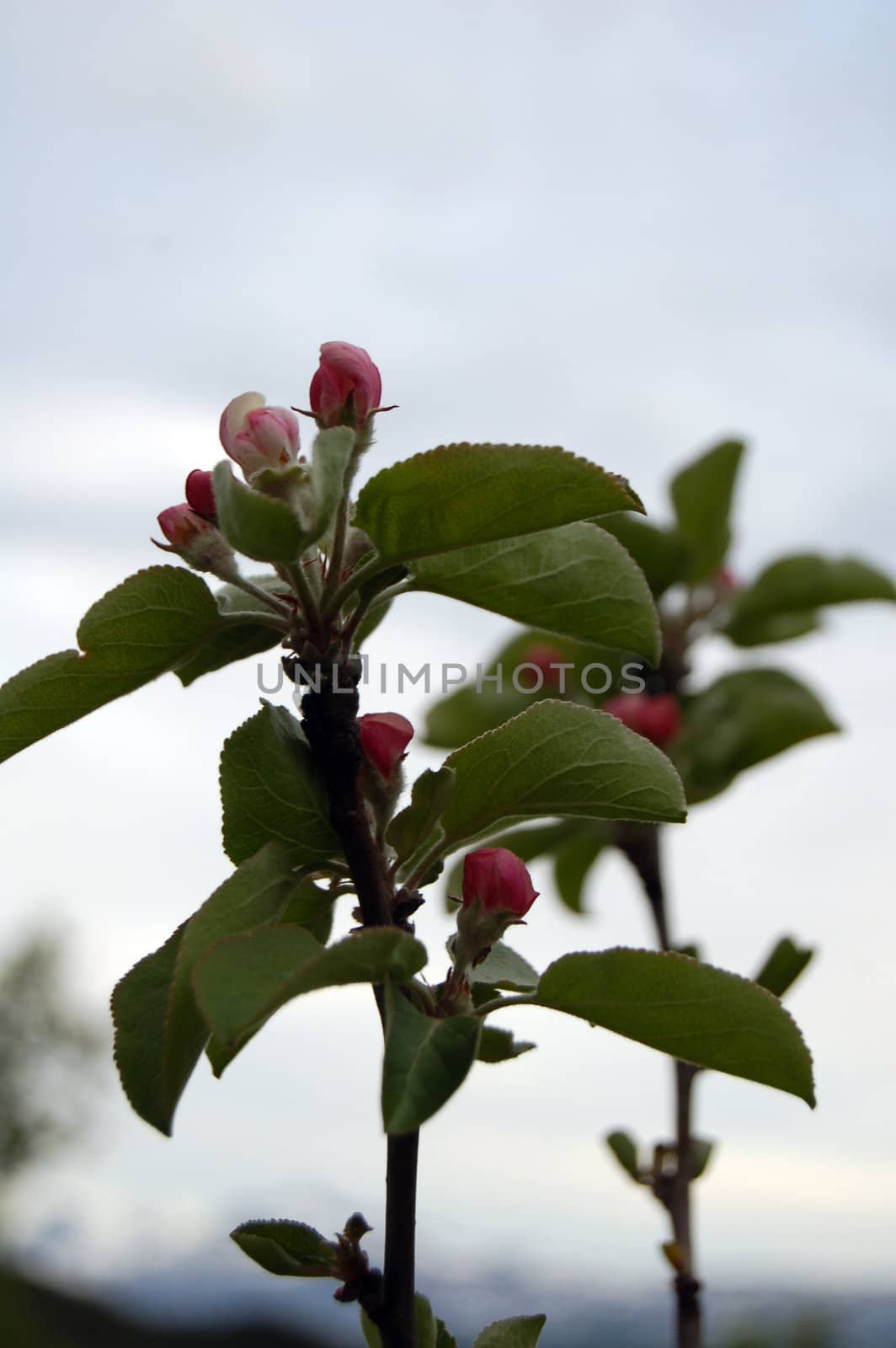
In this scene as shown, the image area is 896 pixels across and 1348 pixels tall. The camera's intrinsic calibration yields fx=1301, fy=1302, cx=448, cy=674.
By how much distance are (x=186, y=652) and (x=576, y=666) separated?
60.3 inches

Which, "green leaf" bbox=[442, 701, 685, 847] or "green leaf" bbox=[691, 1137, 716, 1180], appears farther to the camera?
"green leaf" bbox=[691, 1137, 716, 1180]

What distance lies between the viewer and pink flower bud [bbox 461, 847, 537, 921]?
818 millimetres

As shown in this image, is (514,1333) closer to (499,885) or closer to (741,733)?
(499,885)

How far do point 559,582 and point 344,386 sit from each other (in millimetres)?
189

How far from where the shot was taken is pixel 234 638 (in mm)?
872

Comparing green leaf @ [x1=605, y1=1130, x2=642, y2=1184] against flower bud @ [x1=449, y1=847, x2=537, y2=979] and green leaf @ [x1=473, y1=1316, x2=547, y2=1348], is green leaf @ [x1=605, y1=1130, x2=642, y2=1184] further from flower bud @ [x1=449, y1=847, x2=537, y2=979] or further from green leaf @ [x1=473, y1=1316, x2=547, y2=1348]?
flower bud @ [x1=449, y1=847, x2=537, y2=979]

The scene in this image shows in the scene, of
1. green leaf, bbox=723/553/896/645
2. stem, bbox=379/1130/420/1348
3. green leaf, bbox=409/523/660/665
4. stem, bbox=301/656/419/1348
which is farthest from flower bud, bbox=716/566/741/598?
stem, bbox=379/1130/420/1348

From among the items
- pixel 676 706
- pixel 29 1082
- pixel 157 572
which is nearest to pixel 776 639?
pixel 676 706

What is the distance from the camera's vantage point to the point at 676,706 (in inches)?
91.4

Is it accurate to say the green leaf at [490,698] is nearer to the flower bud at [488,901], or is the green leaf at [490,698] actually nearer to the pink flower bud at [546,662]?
the pink flower bud at [546,662]

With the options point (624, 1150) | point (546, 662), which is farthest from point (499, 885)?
point (546, 662)

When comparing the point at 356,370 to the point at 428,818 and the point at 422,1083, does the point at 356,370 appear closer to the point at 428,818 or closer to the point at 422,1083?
the point at 428,818

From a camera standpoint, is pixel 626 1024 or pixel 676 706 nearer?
pixel 626 1024

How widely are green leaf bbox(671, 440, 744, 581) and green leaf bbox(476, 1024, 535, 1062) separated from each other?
1799 millimetres
